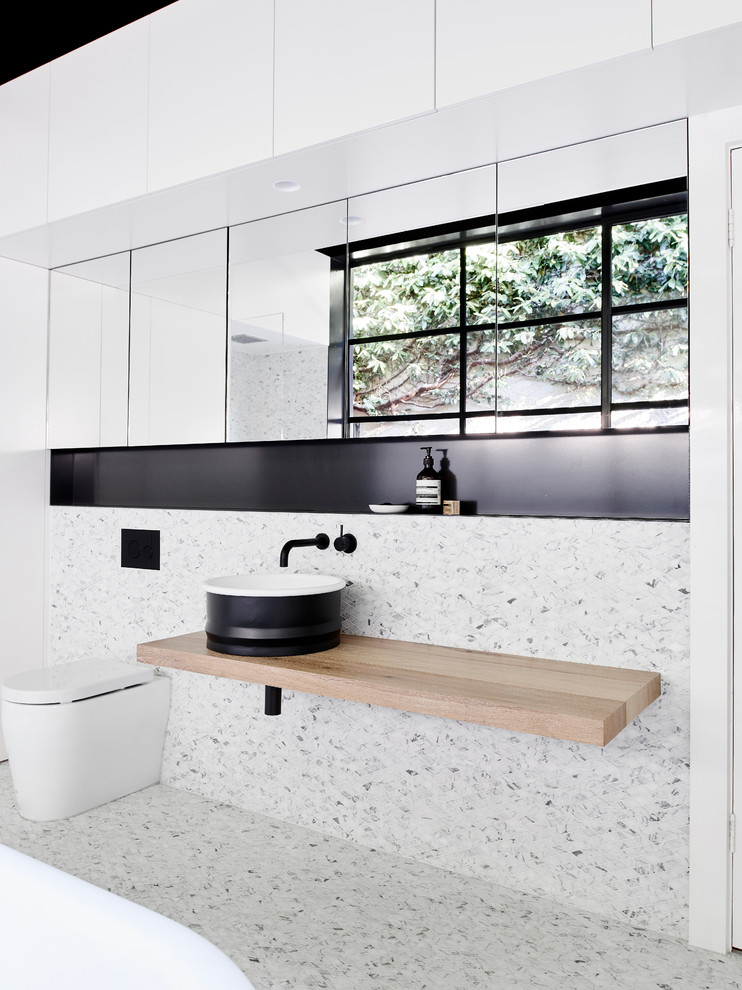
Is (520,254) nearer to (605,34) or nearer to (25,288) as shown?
(605,34)

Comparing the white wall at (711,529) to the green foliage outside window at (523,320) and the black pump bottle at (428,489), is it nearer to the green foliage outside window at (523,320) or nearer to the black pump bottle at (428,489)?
the green foliage outside window at (523,320)

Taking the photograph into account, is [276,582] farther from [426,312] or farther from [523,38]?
[523,38]

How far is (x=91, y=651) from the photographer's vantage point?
11.4 ft

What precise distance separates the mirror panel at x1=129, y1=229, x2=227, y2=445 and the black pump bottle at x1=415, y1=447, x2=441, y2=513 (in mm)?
877

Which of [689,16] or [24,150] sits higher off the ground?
[24,150]

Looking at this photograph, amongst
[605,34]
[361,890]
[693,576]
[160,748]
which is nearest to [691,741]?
[693,576]

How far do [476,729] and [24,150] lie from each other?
8.89 feet

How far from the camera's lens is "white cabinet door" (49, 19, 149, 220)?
8.74 ft

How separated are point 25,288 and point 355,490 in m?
1.87

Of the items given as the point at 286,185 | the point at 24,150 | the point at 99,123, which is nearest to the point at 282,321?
the point at 286,185

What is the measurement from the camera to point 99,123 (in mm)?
2783

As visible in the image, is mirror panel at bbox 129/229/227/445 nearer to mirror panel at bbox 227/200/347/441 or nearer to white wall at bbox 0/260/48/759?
mirror panel at bbox 227/200/347/441

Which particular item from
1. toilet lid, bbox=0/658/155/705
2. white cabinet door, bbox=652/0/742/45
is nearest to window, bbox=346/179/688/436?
white cabinet door, bbox=652/0/742/45

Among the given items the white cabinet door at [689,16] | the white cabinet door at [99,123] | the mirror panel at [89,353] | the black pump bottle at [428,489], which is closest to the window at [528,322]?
the black pump bottle at [428,489]
